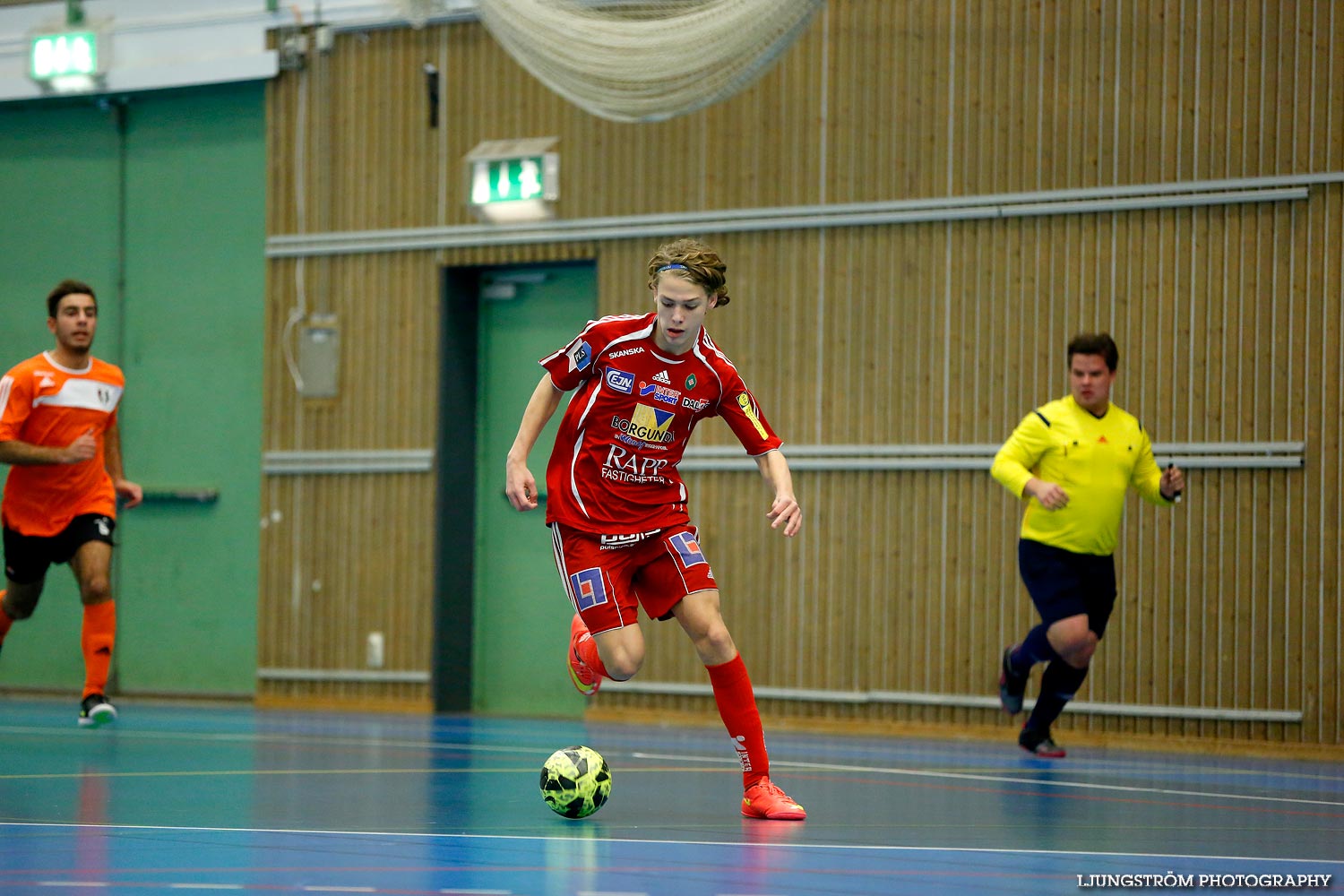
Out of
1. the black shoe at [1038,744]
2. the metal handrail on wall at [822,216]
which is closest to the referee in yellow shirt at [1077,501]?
the black shoe at [1038,744]

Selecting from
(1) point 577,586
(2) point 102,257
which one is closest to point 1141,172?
(1) point 577,586

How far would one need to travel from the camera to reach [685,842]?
4.51m

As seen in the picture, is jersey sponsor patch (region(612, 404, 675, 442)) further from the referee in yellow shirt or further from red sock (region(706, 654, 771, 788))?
the referee in yellow shirt

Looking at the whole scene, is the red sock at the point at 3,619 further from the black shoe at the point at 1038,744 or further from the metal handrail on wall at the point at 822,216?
the black shoe at the point at 1038,744

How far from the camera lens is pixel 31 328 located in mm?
13016

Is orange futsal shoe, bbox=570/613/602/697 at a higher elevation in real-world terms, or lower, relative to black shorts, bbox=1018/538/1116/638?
lower

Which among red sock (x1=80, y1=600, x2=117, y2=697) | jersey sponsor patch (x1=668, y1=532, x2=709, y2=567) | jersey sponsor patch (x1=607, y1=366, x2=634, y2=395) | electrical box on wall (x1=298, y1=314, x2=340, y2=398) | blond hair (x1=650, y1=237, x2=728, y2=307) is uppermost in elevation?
electrical box on wall (x1=298, y1=314, x2=340, y2=398)

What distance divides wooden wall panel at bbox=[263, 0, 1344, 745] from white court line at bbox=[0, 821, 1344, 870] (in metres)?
5.27

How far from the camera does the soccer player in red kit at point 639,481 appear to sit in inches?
207

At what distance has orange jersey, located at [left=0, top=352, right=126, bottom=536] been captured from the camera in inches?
313

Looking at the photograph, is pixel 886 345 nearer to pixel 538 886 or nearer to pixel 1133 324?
pixel 1133 324

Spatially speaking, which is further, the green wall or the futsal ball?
the green wall

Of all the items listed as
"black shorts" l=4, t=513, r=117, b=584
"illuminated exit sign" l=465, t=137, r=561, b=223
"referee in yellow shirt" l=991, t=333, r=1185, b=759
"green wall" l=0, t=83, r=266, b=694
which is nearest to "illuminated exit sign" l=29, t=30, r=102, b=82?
"green wall" l=0, t=83, r=266, b=694

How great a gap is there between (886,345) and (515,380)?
3.09m
